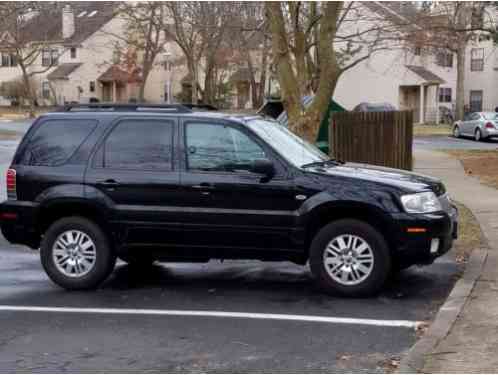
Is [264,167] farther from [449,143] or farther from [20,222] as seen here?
[449,143]

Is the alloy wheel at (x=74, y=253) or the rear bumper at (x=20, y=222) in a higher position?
the rear bumper at (x=20, y=222)

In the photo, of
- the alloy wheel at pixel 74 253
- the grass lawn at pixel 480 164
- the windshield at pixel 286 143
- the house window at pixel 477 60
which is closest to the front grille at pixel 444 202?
the windshield at pixel 286 143

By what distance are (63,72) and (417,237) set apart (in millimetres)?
61163

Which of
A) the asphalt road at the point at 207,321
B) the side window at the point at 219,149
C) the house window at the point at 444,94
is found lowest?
the asphalt road at the point at 207,321

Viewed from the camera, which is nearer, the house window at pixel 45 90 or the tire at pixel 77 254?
the tire at pixel 77 254

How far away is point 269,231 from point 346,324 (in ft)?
4.68

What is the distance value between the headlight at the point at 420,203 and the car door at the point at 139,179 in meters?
2.24

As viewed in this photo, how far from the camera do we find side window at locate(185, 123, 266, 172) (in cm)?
833

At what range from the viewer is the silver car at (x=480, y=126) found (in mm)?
36847

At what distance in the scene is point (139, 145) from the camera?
864cm

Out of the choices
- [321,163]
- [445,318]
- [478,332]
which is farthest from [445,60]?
[478,332]

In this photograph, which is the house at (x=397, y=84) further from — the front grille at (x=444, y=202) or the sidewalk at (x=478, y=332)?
the front grille at (x=444, y=202)

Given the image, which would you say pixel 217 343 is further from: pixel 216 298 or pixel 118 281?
pixel 118 281

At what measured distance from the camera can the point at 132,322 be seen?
7.30 metres
